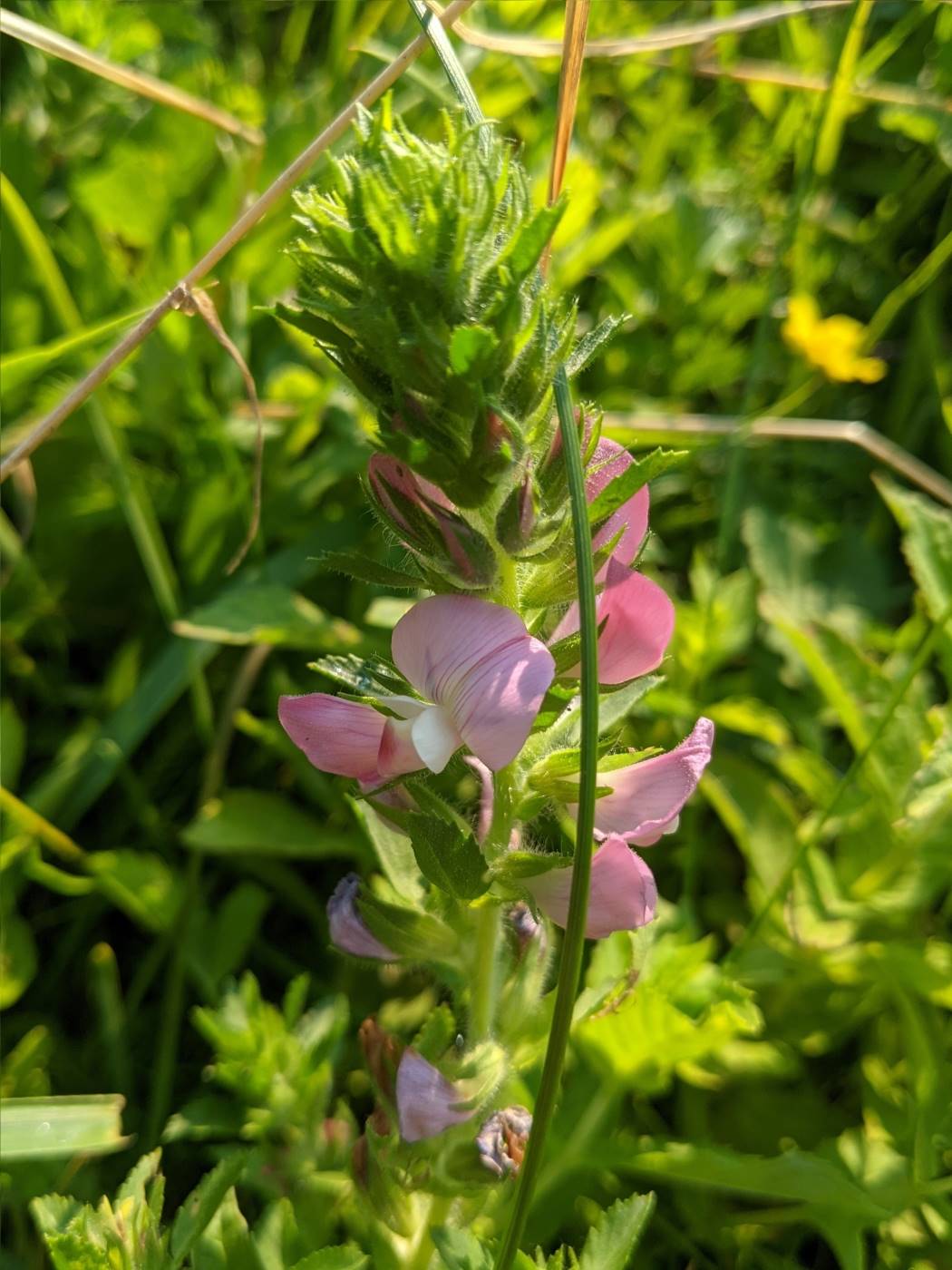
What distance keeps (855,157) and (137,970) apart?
2.57 m

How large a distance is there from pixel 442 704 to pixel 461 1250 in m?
0.62

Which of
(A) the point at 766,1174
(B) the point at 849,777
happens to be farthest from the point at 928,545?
(A) the point at 766,1174

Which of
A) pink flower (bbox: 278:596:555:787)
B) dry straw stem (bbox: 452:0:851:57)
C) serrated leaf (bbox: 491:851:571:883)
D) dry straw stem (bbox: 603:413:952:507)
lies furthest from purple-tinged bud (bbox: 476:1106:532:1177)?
dry straw stem (bbox: 452:0:851:57)

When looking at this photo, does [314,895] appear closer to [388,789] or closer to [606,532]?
[388,789]

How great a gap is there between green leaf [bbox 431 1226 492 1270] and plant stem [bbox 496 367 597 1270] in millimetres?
250

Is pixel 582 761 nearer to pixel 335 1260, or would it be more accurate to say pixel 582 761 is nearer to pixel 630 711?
pixel 630 711

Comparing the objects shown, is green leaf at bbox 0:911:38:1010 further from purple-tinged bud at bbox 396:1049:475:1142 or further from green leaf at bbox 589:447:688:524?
green leaf at bbox 589:447:688:524

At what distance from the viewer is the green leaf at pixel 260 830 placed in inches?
88.9

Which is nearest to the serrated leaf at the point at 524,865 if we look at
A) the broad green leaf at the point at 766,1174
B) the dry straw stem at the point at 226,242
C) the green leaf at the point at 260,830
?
the broad green leaf at the point at 766,1174

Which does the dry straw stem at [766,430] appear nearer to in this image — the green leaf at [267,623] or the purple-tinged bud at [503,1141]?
the green leaf at [267,623]

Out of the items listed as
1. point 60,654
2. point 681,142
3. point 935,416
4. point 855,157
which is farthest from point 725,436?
point 60,654

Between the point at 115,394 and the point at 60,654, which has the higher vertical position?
the point at 115,394

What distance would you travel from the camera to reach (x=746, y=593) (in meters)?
2.37

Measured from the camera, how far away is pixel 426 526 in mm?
1198
